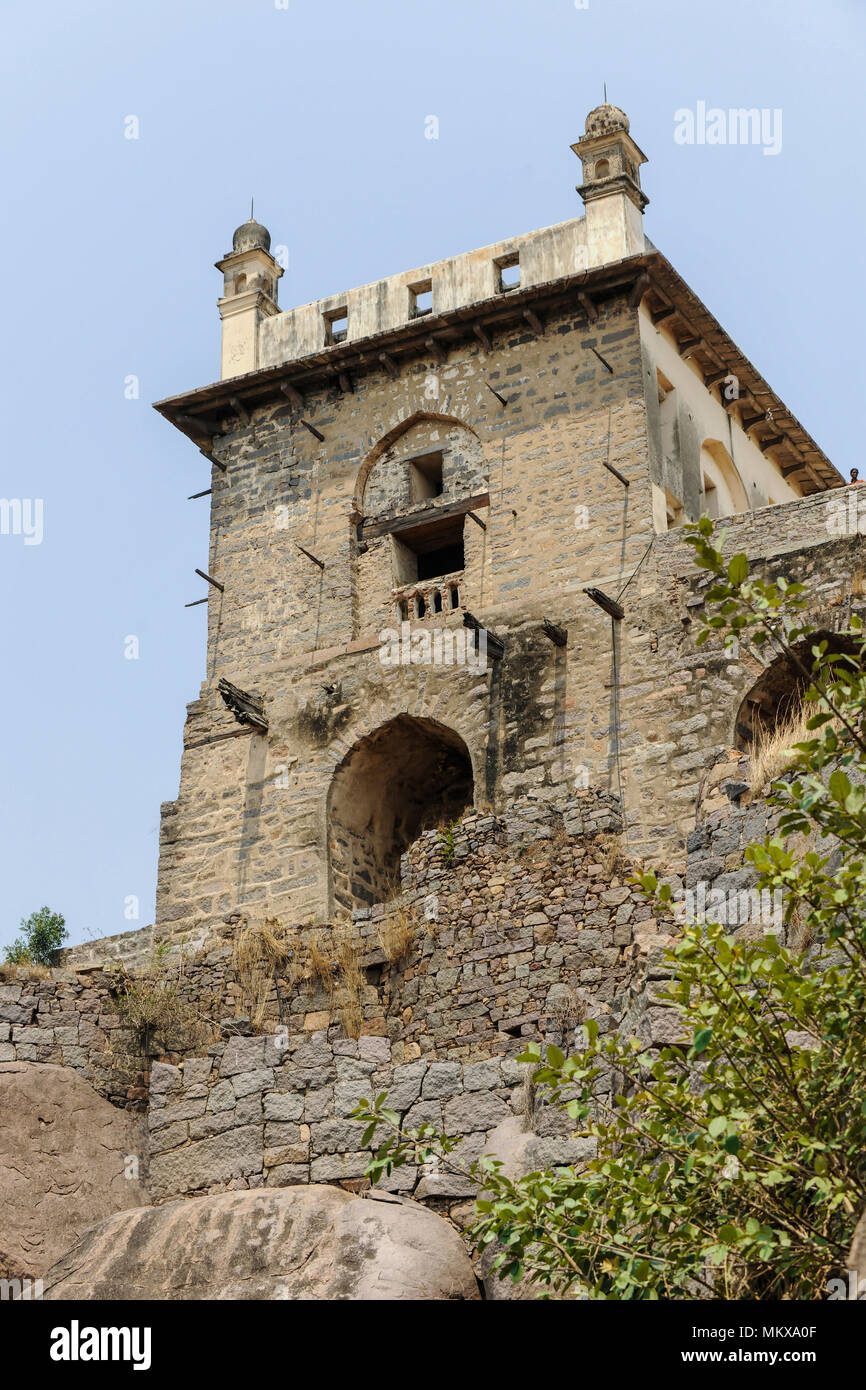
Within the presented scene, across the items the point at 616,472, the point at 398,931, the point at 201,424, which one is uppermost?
the point at 201,424

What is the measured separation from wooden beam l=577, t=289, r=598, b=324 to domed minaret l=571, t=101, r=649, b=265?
488 millimetres

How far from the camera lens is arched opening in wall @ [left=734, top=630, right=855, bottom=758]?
18.0 m

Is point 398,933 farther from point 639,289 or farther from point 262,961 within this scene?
point 639,289

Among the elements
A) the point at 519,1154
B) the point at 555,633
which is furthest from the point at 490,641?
the point at 519,1154

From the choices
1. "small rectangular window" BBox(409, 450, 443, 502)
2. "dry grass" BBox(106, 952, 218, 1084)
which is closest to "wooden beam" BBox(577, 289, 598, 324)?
"small rectangular window" BBox(409, 450, 443, 502)

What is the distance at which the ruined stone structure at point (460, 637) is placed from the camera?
15078 millimetres

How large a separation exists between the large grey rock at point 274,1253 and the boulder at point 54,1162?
1946 mm

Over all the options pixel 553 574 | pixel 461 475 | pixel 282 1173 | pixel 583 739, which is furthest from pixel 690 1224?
pixel 461 475

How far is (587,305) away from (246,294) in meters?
4.69

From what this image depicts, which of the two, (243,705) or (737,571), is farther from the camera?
(243,705)

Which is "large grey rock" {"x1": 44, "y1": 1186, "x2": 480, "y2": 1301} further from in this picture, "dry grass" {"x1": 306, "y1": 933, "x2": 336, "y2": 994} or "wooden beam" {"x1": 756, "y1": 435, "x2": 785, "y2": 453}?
"wooden beam" {"x1": 756, "y1": 435, "x2": 785, "y2": 453}

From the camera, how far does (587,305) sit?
2070 centimetres

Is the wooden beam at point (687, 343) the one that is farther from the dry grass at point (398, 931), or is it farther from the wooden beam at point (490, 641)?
the dry grass at point (398, 931)

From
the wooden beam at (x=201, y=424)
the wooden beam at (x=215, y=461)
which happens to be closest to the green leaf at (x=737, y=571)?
the wooden beam at (x=215, y=461)
